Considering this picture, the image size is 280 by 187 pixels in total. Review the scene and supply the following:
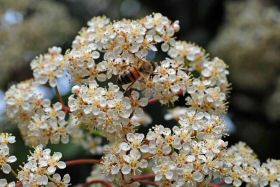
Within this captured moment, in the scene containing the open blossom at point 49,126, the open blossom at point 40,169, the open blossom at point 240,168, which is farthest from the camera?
the open blossom at point 49,126

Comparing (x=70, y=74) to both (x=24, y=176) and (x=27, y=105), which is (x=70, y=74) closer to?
(x=27, y=105)

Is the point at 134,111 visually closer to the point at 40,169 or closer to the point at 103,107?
the point at 103,107

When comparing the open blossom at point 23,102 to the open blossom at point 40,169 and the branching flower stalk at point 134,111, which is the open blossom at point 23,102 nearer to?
the branching flower stalk at point 134,111

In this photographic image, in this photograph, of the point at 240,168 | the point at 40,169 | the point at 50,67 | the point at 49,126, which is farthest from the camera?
the point at 50,67

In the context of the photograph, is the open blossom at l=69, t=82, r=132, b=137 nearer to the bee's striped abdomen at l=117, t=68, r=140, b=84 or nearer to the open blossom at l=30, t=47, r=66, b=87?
the bee's striped abdomen at l=117, t=68, r=140, b=84

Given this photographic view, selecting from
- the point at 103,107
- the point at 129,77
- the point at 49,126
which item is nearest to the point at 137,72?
→ the point at 129,77

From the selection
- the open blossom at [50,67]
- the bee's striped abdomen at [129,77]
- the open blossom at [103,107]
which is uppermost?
the open blossom at [50,67]

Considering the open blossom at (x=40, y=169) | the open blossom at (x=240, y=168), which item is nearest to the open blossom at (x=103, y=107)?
the open blossom at (x=40, y=169)
